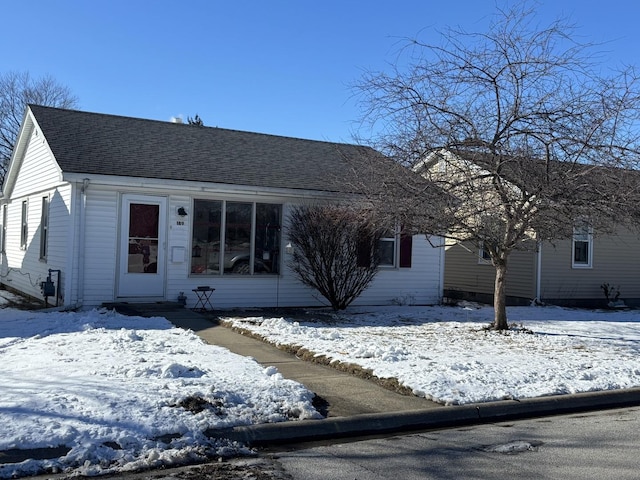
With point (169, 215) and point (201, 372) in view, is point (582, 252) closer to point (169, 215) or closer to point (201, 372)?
point (169, 215)

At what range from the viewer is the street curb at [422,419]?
569 cm

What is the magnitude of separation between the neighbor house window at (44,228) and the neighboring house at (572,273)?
11.3 meters

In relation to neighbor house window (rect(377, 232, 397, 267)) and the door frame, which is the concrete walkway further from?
neighbor house window (rect(377, 232, 397, 267))

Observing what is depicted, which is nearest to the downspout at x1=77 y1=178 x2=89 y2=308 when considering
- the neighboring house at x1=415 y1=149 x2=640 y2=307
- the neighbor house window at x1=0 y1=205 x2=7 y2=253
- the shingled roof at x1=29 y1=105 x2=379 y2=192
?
the shingled roof at x1=29 y1=105 x2=379 y2=192

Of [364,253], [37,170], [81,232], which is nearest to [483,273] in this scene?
[364,253]

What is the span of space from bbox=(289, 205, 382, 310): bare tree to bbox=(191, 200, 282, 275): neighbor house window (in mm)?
625

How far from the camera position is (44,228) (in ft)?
51.9

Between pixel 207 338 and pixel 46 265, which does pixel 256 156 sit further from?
pixel 207 338

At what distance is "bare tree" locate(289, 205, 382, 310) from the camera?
44.6ft

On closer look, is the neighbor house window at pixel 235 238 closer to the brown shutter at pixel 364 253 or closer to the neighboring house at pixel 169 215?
the neighboring house at pixel 169 215

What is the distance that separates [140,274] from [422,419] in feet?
28.7

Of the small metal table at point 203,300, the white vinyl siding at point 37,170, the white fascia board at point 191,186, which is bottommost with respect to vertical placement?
the small metal table at point 203,300

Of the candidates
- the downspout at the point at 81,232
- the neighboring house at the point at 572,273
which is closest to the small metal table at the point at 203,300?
the downspout at the point at 81,232

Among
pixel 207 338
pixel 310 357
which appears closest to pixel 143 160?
pixel 207 338
